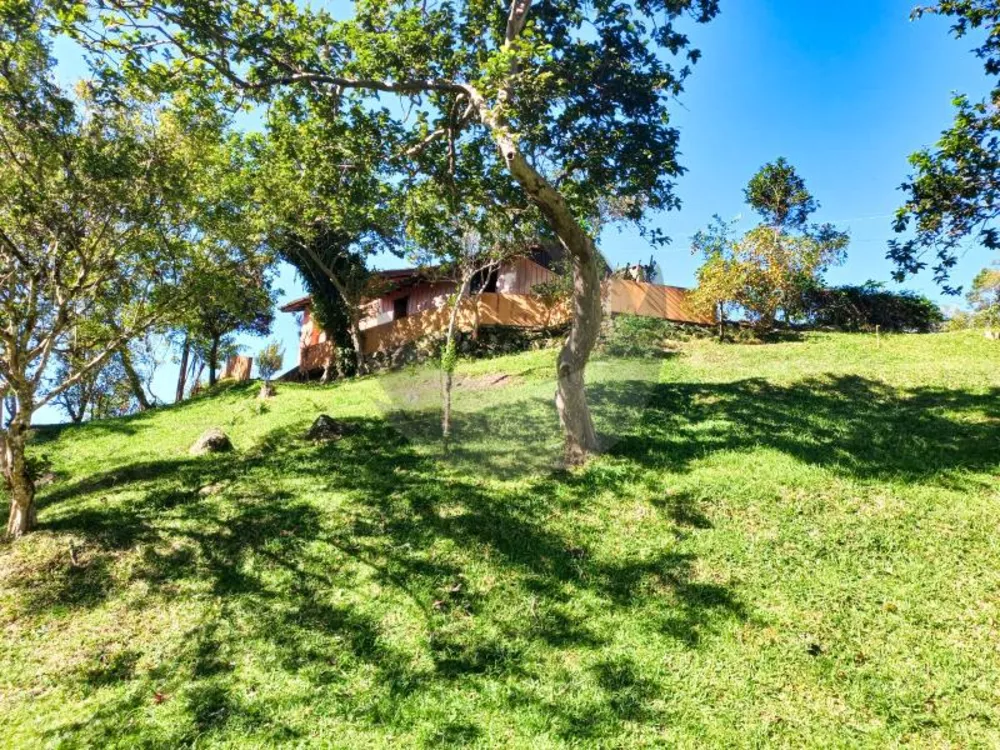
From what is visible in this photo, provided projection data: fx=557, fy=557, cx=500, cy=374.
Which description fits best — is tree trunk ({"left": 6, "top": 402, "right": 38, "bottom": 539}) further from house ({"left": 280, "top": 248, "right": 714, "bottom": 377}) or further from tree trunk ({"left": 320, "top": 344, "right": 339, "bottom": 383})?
tree trunk ({"left": 320, "top": 344, "right": 339, "bottom": 383})

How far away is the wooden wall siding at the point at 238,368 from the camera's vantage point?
29.9 m

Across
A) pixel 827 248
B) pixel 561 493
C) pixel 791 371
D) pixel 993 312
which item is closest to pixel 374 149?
pixel 561 493

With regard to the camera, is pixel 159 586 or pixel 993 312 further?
pixel 993 312

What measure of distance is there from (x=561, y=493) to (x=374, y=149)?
285 inches

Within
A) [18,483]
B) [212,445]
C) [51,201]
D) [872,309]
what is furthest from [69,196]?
[872,309]

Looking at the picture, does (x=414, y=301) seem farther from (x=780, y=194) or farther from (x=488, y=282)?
(x=780, y=194)

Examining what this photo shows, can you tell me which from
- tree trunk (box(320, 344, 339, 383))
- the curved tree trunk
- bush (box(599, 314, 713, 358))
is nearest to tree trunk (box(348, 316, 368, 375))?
the curved tree trunk

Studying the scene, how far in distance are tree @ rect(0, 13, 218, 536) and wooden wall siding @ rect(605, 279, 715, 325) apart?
47.9 feet

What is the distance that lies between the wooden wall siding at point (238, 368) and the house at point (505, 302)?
4497mm

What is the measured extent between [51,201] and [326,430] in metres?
6.07

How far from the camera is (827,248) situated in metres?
22.3

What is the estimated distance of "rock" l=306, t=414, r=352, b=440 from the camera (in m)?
11.9

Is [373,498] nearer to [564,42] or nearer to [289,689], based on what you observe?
[289,689]

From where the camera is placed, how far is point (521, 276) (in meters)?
24.3
